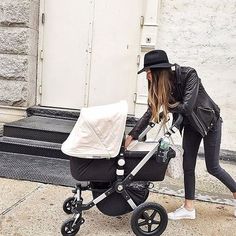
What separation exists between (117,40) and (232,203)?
309cm

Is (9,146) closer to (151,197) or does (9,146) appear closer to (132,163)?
(151,197)

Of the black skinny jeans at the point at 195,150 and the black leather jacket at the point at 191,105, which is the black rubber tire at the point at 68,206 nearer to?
the black leather jacket at the point at 191,105

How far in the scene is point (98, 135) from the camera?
9.27 feet

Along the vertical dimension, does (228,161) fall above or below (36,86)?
below

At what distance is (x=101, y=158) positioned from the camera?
2.88 m

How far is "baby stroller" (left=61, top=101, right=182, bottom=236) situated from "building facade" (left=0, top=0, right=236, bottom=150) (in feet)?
8.76

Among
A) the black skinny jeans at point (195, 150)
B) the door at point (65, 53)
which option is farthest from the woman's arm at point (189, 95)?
the door at point (65, 53)

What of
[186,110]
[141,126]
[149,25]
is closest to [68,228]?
[141,126]

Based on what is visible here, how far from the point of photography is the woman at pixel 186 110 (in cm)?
298

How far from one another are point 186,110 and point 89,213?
1.34 m

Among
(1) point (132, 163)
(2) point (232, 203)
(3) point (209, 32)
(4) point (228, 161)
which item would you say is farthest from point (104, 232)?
(3) point (209, 32)

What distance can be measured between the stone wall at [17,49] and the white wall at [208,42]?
6.55ft

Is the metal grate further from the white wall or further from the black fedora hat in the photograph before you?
the white wall

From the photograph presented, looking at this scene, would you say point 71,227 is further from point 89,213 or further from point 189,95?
Answer: point 189,95
